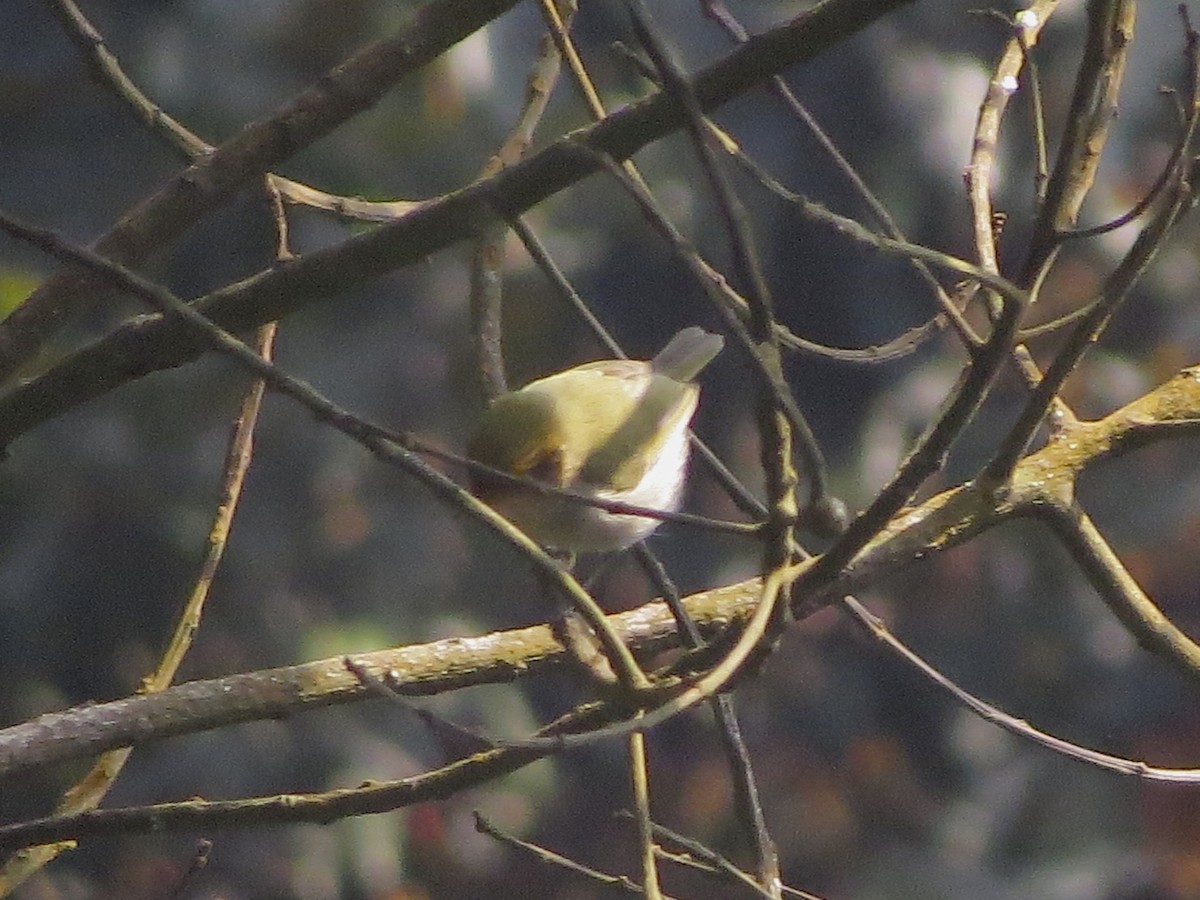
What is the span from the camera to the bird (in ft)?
7.35

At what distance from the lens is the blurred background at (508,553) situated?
12.5 ft

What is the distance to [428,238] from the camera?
1.25 meters

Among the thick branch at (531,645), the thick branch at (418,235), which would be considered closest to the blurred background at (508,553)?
the thick branch at (531,645)

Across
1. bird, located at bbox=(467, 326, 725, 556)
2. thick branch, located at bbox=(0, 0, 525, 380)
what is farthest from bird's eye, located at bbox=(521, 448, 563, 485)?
thick branch, located at bbox=(0, 0, 525, 380)

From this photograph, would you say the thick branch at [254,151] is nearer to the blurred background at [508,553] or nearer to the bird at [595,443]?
the bird at [595,443]

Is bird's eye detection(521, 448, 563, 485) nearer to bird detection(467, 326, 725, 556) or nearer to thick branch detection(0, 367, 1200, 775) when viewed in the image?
bird detection(467, 326, 725, 556)

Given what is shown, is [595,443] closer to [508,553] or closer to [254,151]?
[508,553]

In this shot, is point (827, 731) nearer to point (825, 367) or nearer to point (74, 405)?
point (825, 367)

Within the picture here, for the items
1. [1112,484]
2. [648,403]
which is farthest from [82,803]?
[1112,484]

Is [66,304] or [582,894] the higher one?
[66,304]

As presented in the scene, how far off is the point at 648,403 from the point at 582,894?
2.75 meters

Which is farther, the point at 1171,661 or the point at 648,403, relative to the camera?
the point at 648,403

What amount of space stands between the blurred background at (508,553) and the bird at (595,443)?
0.93 metres

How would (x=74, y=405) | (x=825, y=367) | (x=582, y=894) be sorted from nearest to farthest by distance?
(x=74, y=405) < (x=825, y=367) < (x=582, y=894)
